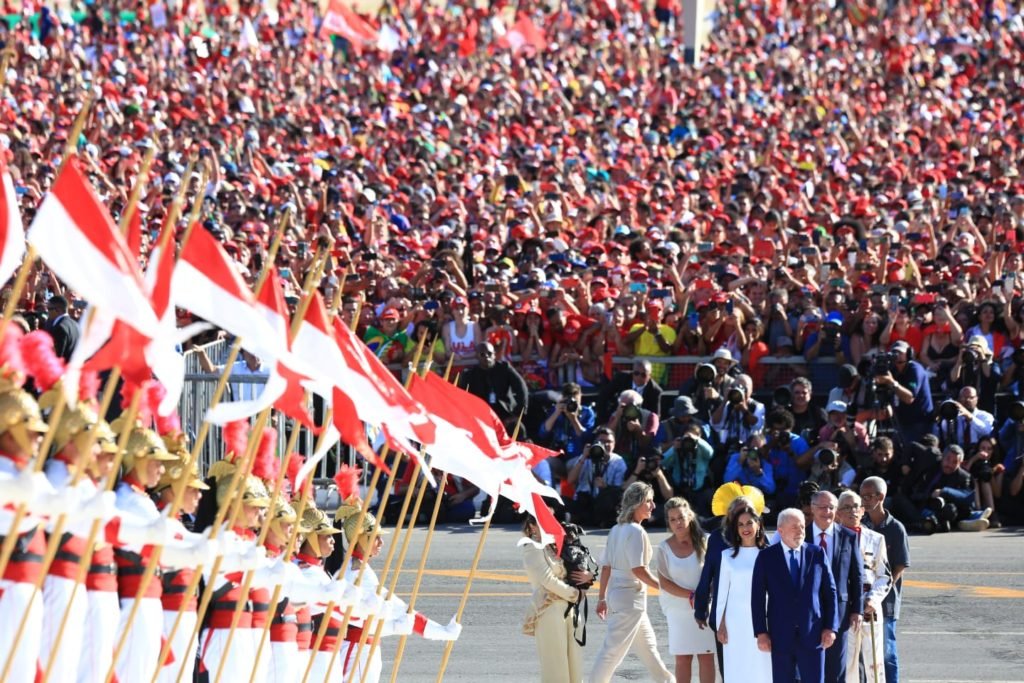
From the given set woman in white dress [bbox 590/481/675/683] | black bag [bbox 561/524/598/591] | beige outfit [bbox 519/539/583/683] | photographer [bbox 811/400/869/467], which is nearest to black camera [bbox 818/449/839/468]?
photographer [bbox 811/400/869/467]

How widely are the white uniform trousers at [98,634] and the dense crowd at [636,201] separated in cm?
300

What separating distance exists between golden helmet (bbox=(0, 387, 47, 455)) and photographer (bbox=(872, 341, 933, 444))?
10823mm

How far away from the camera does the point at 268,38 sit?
3594cm

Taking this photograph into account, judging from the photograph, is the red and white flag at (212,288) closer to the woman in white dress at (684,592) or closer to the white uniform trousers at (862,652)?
the woman in white dress at (684,592)

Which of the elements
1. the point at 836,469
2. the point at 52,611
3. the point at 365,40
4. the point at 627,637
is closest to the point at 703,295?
the point at 836,469

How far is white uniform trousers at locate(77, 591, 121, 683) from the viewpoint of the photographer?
9.23m

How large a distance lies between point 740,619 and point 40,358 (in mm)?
5331

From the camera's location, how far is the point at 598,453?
17984mm

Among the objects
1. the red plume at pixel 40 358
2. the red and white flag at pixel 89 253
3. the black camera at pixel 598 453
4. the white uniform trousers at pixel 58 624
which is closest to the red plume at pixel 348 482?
the white uniform trousers at pixel 58 624

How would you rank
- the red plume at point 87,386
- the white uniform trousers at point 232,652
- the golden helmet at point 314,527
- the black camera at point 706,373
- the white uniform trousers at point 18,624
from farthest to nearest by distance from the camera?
the black camera at point 706,373, the golden helmet at point 314,527, the white uniform trousers at point 232,652, the white uniform trousers at point 18,624, the red plume at point 87,386

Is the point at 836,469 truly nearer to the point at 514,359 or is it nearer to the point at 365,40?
the point at 514,359

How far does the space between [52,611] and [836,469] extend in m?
9.65

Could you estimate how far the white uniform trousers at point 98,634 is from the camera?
923 cm

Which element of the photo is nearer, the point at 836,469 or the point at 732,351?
the point at 836,469
